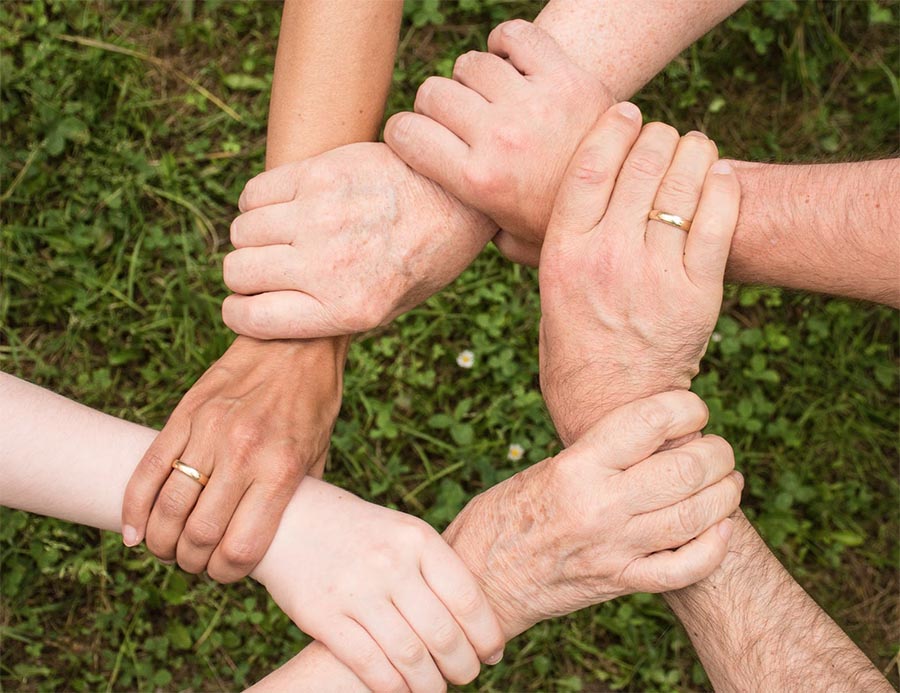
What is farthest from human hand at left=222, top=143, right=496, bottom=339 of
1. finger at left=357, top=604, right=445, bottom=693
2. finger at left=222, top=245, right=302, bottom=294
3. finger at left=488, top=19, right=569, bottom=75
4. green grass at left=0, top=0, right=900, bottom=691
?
green grass at left=0, top=0, right=900, bottom=691

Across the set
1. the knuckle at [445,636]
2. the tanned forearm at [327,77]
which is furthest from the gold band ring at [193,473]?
the knuckle at [445,636]

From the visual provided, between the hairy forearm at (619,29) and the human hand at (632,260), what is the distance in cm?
28

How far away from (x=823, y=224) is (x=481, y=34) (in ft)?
6.45

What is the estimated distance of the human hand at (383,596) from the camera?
6.60ft

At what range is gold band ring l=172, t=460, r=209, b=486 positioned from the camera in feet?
6.83

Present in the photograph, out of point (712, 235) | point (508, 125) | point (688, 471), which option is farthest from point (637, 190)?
point (688, 471)

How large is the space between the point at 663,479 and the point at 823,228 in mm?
672

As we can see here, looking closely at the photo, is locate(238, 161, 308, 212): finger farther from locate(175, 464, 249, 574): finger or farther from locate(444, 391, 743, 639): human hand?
locate(444, 391, 743, 639): human hand

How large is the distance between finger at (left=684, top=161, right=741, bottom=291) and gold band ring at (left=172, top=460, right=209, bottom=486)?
1.21m

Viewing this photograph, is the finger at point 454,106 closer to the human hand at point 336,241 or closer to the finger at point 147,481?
the human hand at point 336,241

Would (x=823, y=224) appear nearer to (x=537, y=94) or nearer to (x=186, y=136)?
(x=537, y=94)

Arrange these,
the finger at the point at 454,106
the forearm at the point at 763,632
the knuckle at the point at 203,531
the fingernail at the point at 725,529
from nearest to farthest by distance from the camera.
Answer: the forearm at the point at 763,632
the fingernail at the point at 725,529
the knuckle at the point at 203,531
the finger at the point at 454,106

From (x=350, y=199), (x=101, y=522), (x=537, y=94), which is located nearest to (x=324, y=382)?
(x=350, y=199)

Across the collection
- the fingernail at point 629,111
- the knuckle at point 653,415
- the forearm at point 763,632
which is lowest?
the forearm at point 763,632
